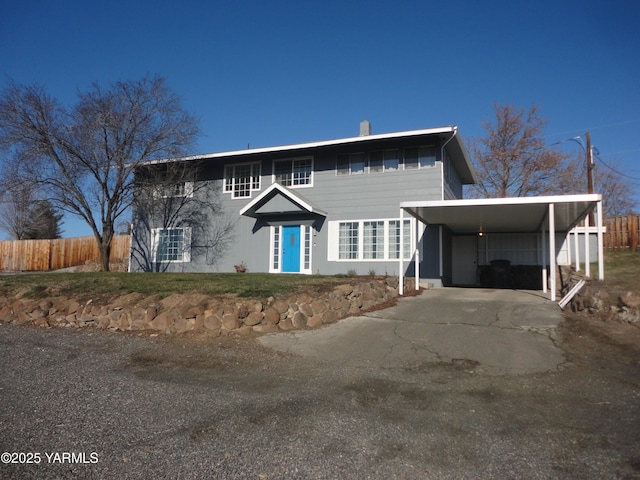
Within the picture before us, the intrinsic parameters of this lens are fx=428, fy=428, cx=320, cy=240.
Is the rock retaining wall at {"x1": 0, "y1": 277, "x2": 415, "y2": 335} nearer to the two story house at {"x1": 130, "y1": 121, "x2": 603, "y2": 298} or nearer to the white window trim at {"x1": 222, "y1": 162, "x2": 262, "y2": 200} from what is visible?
the two story house at {"x1": 130, "y1": 121, "x2": 603, "y2": 298}

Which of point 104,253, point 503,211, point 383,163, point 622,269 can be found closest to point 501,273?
point 622,269

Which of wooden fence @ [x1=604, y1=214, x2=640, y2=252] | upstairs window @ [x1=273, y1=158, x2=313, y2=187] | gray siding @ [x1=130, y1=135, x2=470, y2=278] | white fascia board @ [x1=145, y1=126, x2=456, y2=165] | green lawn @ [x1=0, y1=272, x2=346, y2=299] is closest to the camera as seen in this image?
green lawn @ [x1=0, y1=272, x2=346, y2=299]

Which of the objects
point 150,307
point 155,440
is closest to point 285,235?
point 150,307

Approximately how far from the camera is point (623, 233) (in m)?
20.5

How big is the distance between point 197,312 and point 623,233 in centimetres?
2088

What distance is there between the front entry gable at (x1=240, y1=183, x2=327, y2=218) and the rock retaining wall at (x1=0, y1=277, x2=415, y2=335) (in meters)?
5.62

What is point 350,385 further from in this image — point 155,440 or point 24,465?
point 24,465

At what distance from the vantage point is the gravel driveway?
3.26m

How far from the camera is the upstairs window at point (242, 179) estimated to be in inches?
694

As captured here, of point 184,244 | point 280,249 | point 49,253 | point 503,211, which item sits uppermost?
point 503,211

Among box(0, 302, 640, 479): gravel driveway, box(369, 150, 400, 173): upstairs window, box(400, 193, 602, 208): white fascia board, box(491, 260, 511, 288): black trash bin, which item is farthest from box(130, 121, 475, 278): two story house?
box(0, 302, 640, 479): gravel driveway

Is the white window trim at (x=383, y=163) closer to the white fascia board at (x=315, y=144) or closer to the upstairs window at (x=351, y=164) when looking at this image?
the upstairs window at (x=351, y=164)

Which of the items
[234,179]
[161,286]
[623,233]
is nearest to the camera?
[161,286]

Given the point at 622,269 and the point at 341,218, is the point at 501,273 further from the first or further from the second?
the point at 341,218
